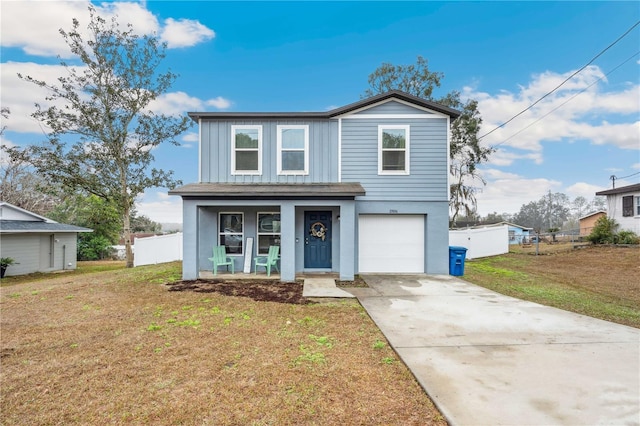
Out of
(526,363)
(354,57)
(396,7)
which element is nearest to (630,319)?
(526,363)

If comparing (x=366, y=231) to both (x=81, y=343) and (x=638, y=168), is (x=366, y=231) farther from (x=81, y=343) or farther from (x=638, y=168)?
(x=638, y=168)

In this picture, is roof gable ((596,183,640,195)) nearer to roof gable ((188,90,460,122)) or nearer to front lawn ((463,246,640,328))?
front lawn ((463,246,640,328))

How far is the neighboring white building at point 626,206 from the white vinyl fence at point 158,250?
89.4ft

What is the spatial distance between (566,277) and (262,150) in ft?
38.6

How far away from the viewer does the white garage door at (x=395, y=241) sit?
10133mm

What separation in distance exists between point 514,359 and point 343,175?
7135mm

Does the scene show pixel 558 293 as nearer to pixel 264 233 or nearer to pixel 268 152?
pixel 264 233

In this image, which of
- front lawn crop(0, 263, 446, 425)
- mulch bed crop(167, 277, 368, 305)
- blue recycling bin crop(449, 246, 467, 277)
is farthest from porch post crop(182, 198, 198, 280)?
blue recycling bin crop(449, 246, 467, 277)

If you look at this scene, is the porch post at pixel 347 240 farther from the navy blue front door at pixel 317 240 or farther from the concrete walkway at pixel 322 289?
the navy blue front door at pixel 317 240

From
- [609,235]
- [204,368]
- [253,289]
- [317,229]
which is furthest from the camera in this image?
[609,235]

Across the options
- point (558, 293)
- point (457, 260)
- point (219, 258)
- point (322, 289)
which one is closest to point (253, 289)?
point (322, 289)

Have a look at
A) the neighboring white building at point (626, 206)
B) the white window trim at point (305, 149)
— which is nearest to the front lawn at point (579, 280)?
the neighboring white building at point (626, 206)

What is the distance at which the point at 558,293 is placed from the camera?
26.2 feet

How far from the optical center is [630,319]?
5.72m
